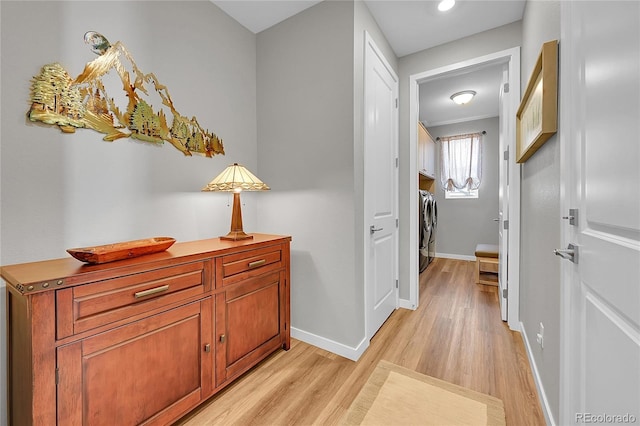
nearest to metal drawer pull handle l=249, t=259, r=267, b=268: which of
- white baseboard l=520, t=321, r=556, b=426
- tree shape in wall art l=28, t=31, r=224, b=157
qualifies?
tree shape in wall art l=28, t=31, r=224, b=157

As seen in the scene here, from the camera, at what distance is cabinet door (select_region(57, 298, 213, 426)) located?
94 cm

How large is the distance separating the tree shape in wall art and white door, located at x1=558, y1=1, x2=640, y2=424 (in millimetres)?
2056

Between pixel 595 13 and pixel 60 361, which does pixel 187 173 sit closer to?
pixel 60 361

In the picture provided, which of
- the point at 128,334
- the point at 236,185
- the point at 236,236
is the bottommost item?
the point at 128,334

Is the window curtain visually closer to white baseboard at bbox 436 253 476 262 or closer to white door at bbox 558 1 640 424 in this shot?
white baseboard at bbox 436 253 476 262

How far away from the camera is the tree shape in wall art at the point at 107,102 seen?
1219 millimetres

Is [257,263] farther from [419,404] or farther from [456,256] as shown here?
[456,256]

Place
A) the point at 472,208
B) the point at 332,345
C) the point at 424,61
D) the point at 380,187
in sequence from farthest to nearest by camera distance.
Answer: the point at 472,208 → the point at 424,61 → the point at 380,187 → the point at 332,345

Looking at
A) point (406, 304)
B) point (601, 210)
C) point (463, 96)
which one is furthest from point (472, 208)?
point (601, 210)

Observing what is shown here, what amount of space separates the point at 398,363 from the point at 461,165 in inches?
174

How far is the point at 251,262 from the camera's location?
162cm

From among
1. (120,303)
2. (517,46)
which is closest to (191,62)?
(120,303)

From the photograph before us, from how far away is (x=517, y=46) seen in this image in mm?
2186

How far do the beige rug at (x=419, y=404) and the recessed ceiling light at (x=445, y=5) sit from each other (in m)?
2.67
